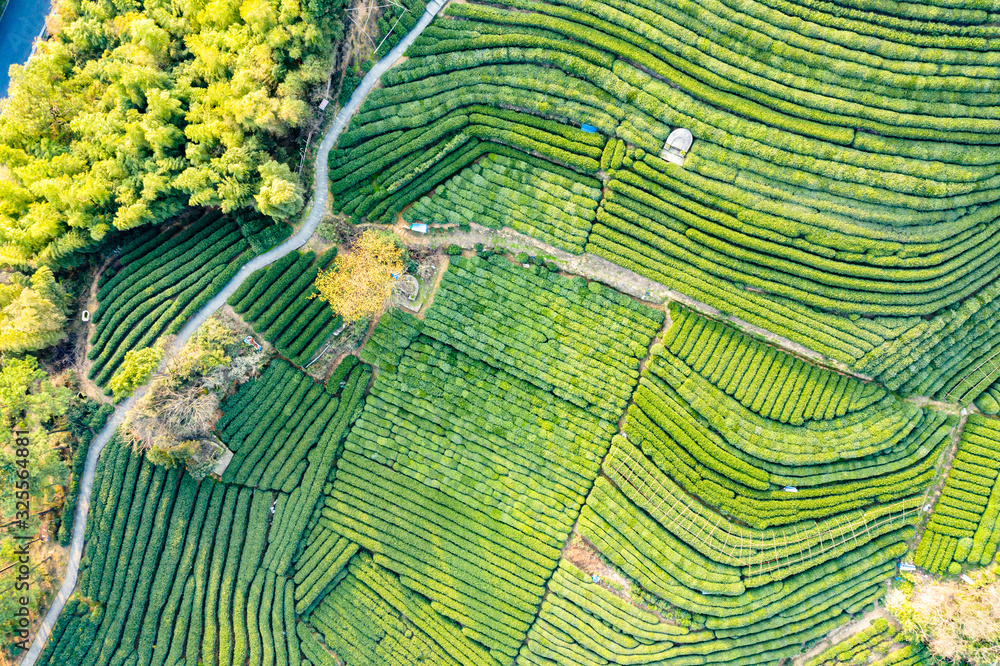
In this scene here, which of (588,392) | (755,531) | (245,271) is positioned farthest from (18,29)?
(755,531)

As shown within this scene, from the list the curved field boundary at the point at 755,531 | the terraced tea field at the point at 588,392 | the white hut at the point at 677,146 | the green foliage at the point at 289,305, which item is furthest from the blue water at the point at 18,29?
the curved field boundary at the point at 755,531

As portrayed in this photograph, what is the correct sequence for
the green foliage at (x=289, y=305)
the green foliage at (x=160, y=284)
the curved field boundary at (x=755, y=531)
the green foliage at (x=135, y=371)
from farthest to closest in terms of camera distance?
1. the green foliage at (x=289, y=305)
2. the green foliage at (x=160, y=284)
3. the curved field boundary at (x=755, y=531)
4. the green foliage at (x=135, y=371)

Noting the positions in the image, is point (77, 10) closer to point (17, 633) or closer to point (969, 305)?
point (17, 633)

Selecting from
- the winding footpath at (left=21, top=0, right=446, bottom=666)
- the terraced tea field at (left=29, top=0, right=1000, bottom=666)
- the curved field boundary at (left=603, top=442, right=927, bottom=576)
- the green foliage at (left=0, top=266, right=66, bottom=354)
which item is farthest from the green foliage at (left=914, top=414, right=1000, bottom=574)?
the green foliage at (left=0, top=266, right=66, bottom=354)

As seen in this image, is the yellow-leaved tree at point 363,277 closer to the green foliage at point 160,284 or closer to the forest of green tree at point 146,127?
the forest of green tree at point 146,127

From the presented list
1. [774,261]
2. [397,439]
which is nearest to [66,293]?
[397,439]

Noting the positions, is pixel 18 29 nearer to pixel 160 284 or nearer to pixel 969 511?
pixel 160 284
